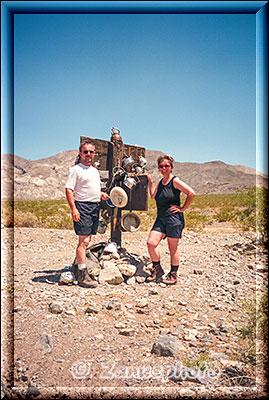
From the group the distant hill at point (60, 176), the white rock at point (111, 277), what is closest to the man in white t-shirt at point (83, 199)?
the white rock at point (111, 277)

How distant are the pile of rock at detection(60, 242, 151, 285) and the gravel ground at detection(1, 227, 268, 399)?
0.53 feet

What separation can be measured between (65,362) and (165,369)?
30.4 inches

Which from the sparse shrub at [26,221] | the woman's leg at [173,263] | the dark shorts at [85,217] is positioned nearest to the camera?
the dark shorts at [85,217]

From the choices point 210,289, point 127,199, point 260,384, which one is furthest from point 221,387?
point 127,199

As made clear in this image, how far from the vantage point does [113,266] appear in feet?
13.0

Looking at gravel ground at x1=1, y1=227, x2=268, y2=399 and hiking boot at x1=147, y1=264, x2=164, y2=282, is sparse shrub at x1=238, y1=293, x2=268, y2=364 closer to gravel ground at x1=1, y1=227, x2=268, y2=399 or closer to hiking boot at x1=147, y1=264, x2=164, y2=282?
gravel ground at x1=1, y1=227, x2=268, y2=399

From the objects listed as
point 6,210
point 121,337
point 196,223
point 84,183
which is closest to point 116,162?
point 84,183

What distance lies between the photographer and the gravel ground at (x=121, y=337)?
2.31 metres

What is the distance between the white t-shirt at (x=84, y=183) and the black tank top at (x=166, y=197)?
0.76 metres

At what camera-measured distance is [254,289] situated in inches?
146

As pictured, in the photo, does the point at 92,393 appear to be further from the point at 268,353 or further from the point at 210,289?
the point at 210,289

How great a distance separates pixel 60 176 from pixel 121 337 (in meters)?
18.4

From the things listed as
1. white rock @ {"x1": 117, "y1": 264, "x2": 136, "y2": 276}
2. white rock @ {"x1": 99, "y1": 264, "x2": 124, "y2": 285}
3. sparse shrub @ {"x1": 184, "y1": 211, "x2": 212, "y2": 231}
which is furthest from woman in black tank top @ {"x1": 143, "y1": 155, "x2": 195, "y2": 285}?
sparse shrub @ {"x1": 184, "y1": 211, "x2": 212, "y2": 231}

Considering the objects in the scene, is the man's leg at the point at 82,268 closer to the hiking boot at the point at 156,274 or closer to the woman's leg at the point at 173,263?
the hiking boot at the point at 156,274
